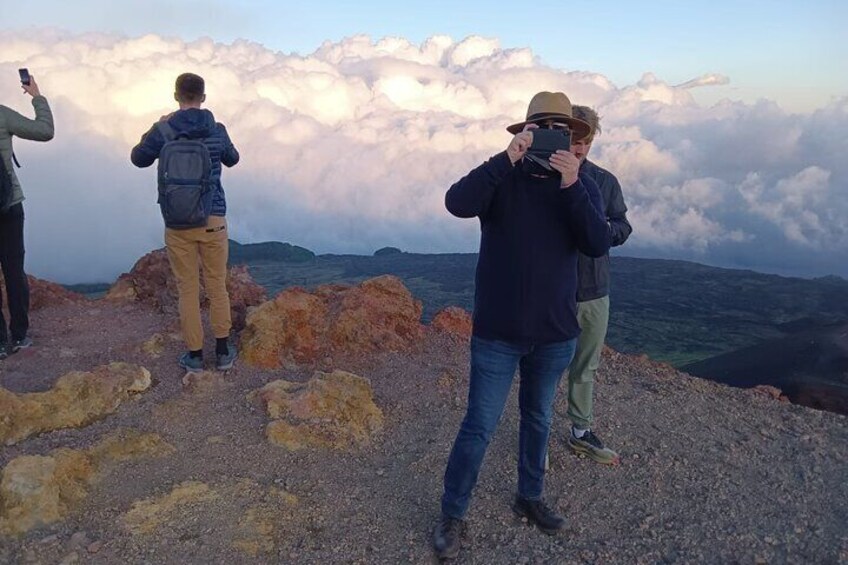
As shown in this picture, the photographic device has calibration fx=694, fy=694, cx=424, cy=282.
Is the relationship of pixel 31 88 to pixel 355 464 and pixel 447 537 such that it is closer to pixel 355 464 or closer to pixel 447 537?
pixel 355 464

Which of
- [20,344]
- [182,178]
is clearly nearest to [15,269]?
[20,344]

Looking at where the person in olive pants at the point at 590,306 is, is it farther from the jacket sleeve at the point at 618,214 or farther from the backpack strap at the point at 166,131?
the backpack strap at the point at 166,131

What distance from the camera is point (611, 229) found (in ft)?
18.1

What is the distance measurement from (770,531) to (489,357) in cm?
297

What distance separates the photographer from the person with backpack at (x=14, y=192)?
7.59 m

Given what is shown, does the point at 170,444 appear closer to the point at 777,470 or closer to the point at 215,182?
the point at 215,182

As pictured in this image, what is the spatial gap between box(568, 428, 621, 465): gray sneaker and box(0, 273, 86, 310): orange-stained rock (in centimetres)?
809

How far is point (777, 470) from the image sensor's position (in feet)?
22.5

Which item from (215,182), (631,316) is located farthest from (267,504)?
(631,316)

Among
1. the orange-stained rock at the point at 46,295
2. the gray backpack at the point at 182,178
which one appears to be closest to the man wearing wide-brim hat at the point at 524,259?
the gray backpack at the point at 182,178

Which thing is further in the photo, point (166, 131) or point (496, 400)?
point (166, 131)

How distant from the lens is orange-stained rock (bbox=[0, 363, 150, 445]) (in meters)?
6.46

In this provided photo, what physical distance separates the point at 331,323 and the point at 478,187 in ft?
17.7

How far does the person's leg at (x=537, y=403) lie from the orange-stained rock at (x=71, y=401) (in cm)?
422
